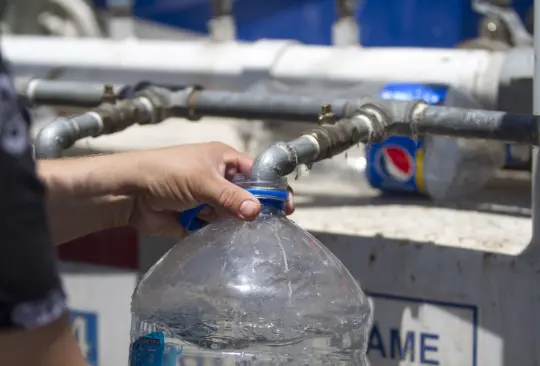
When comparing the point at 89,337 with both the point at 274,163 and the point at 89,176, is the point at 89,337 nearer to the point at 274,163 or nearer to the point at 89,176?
the point at 89,176

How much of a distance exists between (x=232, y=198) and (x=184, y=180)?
0.09 meters

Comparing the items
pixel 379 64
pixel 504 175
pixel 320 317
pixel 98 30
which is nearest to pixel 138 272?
pixel 320 317

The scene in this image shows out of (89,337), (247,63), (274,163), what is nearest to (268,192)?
(274,163)

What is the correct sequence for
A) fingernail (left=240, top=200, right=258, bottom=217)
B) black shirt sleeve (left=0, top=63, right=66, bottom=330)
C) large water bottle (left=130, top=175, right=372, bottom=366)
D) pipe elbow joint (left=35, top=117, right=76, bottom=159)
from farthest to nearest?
pipe elbow joint (left=35, top=117, right=76, bottom=159) → large water bottle (left=130, top=175, right=372, bottom=366) → fingernail (left=240, top=200, right=258, bottom=217) → black shirt sleeve (left=0, top=63, right=66, bottom=330)

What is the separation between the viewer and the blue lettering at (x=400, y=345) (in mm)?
1271

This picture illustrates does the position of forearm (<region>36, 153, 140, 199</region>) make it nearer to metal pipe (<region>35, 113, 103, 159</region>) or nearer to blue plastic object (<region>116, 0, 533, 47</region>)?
metal pipe (<region>35, 113, 103, 159</region>)

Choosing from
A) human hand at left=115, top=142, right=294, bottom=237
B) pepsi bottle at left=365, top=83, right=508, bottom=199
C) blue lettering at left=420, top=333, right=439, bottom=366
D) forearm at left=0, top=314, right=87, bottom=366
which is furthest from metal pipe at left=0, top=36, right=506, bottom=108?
forearm at left=0, top=314, right=87, bottom=366

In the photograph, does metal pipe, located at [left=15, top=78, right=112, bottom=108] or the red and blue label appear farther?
metal pipe, located at [left=15, top=78, right=112, bottom=108]

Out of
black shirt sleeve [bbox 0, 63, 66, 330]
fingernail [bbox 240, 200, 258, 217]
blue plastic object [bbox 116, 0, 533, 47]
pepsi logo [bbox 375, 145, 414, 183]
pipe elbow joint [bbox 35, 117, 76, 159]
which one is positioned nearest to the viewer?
black shirt sleeve [bbox 0, 63, 66, 330]

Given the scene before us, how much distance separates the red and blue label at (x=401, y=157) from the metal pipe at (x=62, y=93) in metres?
0.42

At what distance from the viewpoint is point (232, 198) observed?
3.32ft

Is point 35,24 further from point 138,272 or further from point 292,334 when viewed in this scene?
point 292,334

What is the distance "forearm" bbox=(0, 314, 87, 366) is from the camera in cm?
61

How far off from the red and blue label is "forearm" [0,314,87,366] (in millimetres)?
810
